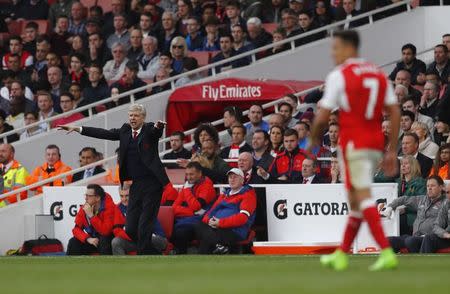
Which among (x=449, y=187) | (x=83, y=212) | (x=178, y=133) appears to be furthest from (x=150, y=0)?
(x=449, y=187)

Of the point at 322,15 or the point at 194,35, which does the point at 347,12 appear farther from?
the point at 194,35

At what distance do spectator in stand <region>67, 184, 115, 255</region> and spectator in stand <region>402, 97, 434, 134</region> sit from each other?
462 cm

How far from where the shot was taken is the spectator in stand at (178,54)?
24594mm

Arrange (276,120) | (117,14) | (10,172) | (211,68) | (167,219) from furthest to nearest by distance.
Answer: (117,14) < (211,68) < (10,172) < (276,120) < (167,219)

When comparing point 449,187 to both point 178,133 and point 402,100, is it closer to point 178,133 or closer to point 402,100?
point 402,100

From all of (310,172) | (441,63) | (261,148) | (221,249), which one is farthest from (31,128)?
(441,63)

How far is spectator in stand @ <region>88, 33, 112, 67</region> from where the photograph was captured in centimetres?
2625

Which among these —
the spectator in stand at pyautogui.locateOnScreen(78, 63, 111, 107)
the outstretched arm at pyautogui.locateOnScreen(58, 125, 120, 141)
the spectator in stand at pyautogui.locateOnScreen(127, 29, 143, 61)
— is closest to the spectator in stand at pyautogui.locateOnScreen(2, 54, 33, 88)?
the spectator in stand at pyautogui.locateOnScreen(78, 63, 111, 107)

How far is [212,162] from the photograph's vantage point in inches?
786

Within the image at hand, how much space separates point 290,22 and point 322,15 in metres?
0.82

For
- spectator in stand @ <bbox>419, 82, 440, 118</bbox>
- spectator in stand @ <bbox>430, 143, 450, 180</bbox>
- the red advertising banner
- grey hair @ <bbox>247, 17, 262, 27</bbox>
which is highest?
grey hair @ <bbox>247, 17, 262, 27</bbox>

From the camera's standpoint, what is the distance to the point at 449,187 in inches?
695

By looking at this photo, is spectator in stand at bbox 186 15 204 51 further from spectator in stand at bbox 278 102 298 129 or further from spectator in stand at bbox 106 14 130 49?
spectator in stand at bbox 278 102 298 129

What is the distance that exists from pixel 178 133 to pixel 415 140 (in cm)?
Result: 386
